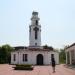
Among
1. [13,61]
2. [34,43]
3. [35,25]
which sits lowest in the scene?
[13,61]

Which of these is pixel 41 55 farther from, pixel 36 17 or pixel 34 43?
pixel 36 17

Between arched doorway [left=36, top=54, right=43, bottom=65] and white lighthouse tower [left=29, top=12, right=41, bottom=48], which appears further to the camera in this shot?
white lighthouse tower [left=29, top=12, right=41, bottom=48]

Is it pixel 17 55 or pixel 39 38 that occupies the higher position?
pixel 39 38

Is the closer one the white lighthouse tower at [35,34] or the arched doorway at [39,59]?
the arched doorway at [39,59]

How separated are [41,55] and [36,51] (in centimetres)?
174

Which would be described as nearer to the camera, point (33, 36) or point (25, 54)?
point (25, 54)

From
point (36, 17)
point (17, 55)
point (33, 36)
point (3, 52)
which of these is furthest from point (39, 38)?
point (3, 52)

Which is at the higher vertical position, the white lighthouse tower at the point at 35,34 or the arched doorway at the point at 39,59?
the white lighthouse tower at the point at 35,34

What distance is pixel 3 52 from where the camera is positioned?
3243 inches

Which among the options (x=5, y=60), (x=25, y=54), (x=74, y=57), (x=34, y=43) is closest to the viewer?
(x=74, y=57)

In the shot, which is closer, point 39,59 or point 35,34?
point 39,59

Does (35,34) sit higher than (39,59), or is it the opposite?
(35,34)

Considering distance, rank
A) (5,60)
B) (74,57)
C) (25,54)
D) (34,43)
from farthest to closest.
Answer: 1. (5,60)
2. (34,43)
3. (25,54)
4. (74,57)

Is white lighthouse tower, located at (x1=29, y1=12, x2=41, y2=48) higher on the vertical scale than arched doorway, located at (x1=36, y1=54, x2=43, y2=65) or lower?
higher
